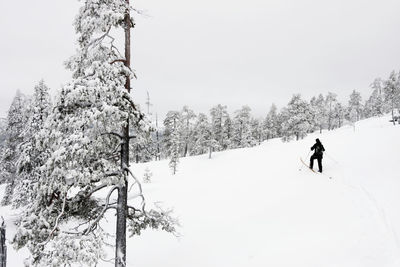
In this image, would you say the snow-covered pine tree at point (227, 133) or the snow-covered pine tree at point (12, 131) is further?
the snow-covered pine tree at point (227, 133)

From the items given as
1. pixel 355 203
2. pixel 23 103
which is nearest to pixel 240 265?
pixel 355 203

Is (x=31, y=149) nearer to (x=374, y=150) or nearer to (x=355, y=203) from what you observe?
(x=355, y=203)

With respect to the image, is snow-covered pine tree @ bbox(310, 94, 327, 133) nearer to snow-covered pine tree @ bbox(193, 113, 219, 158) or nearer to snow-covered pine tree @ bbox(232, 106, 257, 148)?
snow-covered pine tree @ bbox(232, 106, 257, 148)

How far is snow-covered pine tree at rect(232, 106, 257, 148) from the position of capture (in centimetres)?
5822

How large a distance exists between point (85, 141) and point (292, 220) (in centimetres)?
866

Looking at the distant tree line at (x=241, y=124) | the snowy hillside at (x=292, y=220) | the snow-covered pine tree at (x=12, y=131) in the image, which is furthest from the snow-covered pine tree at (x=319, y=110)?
the snow-covered pine tree at (x=12, y=131)

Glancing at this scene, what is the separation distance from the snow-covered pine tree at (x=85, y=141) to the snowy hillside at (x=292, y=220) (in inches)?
69.3

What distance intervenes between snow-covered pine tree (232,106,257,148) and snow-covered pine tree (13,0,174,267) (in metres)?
52.7

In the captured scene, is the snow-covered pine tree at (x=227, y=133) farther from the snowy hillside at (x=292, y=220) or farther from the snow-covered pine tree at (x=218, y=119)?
the snowy hillside at (x=292, y=220)

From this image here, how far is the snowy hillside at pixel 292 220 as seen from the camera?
7823mm

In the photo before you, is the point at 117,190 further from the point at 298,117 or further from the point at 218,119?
the point at 218,119

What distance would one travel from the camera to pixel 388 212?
8.71 meters

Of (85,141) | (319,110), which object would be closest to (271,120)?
(319,110)

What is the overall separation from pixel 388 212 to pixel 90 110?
10407 mm
